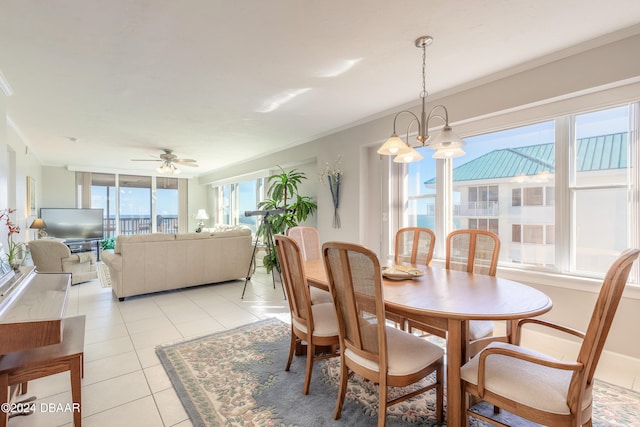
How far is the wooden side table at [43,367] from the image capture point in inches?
55.1

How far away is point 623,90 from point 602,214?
0.96 meters

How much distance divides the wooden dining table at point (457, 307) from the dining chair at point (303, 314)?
509mm

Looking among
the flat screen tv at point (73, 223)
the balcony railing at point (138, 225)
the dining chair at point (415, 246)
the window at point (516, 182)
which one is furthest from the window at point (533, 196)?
the balcony railing at point (138, 225)

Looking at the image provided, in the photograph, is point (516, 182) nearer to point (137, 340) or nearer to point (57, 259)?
point (137, 340)

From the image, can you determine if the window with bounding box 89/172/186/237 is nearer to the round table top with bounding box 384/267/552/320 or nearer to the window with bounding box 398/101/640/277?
the window with bounding box 398/101/640/277

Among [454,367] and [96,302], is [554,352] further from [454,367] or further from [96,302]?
[96,302]

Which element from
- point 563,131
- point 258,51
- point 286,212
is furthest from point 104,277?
point 563,131

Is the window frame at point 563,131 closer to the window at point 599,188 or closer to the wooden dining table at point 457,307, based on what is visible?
the window at point 599,188

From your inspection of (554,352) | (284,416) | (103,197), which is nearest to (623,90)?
(554,352)

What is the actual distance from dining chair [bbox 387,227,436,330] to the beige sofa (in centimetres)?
286

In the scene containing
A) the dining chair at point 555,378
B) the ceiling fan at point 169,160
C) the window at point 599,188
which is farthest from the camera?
the ceiling fan at point 169,160

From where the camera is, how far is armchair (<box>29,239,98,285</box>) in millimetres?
4402

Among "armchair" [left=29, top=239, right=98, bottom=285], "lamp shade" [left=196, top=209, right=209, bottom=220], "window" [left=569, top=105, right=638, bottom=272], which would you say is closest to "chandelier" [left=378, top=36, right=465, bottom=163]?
"window" [left=569, top=105, right=638, bottom=272]

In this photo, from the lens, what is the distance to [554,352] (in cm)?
255
